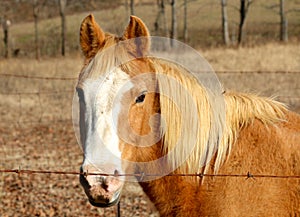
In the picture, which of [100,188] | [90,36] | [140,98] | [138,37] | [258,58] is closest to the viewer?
[100,188]

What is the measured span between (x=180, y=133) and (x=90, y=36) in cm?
88

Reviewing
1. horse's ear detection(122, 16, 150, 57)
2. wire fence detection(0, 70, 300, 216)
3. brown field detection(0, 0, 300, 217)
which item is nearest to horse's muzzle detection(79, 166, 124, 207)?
wire fence detection(0, 70, 300, 216)

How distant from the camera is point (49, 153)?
33.0ft

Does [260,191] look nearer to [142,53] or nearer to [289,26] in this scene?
[142,53]

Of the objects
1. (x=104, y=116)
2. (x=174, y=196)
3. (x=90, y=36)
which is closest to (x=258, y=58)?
(x=90, y=36)

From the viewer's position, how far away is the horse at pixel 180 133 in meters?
2.87

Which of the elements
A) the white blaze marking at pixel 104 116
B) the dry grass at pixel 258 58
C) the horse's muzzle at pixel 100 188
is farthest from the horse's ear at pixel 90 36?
the dry grass at pixel 258 58

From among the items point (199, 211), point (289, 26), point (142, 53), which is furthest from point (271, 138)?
point (289, 26)

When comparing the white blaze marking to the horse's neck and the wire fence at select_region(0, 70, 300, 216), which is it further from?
the horse's neck

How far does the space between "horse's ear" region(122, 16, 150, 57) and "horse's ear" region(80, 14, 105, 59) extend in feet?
0.64

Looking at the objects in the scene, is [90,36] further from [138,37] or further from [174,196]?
[174,196]

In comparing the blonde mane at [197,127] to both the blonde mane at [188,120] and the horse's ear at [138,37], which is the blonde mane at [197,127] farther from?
the horse's ear at [138,37]

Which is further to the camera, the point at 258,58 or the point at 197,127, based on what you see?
the point at 258,58

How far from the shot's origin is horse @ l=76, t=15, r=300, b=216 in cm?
287
